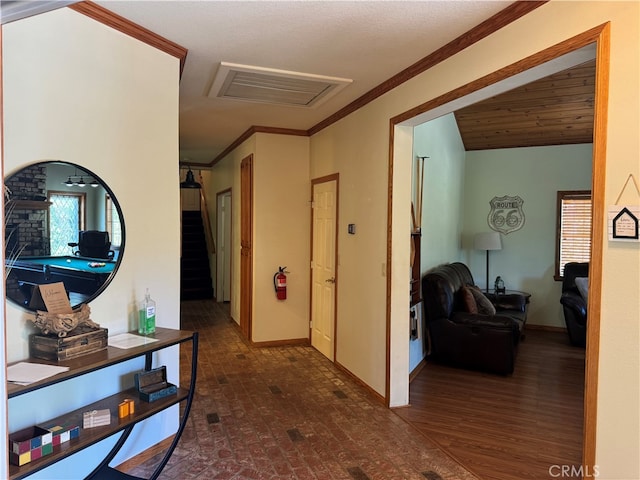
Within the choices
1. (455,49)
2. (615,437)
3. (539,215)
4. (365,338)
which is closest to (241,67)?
(455,49)

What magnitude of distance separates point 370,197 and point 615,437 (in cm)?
243

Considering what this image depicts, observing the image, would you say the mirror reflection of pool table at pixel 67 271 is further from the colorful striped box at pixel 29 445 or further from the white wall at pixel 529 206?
the white wall at pixel 529 206

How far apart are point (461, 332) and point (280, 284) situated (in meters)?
2.10

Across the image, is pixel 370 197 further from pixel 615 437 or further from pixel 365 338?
pixel 615 437

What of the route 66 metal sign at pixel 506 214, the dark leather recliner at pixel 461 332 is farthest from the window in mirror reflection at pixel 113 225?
the route 66 metal sign at pixel 506 214

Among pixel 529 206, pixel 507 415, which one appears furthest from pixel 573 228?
pixel 507 415

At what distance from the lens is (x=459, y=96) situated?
2.55 m

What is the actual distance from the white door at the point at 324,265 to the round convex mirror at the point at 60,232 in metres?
2.50

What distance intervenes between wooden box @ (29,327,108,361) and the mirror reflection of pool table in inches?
10.3

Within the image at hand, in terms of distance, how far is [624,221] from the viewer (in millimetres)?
Answer: 1593

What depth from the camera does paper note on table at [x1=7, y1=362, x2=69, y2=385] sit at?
164 centimetres

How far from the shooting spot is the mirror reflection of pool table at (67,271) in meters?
1.91

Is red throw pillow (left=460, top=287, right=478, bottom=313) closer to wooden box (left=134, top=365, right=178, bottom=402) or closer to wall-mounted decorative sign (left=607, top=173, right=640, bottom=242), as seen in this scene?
wall-mounted decorative sign (left=607, top=173, right=640, bottom=242)

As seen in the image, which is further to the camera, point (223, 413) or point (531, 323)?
point (531, 323)
